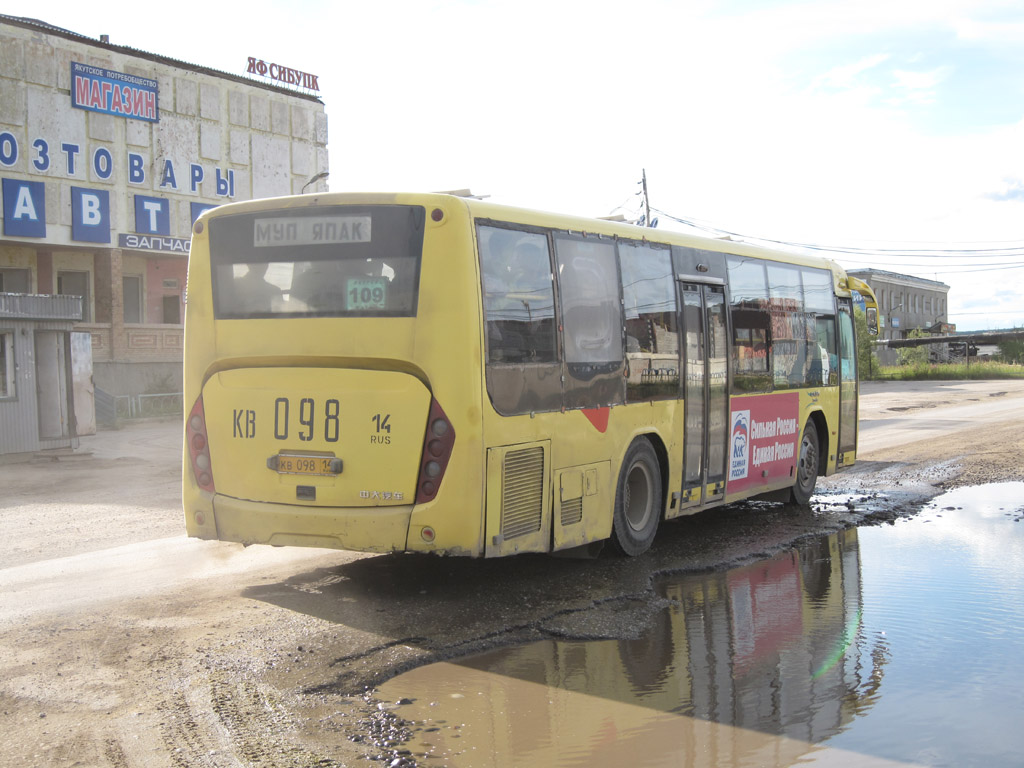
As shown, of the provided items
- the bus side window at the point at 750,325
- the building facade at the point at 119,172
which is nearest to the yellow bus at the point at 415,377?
the bus side window at the point at 750,325

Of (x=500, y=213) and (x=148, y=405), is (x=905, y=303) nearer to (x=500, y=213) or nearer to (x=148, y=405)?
(x=148, y=405)

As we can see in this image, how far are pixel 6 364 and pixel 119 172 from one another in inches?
700

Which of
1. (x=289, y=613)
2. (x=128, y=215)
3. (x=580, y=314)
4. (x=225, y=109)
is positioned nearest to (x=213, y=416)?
(x=289, y=613)

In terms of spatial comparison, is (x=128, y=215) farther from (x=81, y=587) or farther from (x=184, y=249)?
(x=81, y=587)

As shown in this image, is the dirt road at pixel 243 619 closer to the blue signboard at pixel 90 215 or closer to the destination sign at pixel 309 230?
the destination sign at pixel 309 230

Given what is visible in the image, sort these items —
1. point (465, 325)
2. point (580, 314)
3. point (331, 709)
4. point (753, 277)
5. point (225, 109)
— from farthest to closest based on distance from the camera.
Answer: point (225, 109)
point (753, 277)
point (580, 314)
point (465, 325)
point (331, 709)

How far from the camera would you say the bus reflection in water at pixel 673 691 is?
4871 millimetres

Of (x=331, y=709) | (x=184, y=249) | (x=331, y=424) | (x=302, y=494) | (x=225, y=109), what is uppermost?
(x=225, y=109)

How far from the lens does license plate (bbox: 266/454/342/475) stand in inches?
284

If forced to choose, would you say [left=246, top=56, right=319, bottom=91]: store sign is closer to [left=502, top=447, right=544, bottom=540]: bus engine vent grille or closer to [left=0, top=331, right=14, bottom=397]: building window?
[left=0, top=331, right=14, bottom=397]: building window

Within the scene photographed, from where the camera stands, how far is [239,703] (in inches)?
205

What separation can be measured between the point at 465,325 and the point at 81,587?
3.63 meters

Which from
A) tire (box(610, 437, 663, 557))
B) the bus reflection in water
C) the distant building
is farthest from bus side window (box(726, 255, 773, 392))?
the distant building

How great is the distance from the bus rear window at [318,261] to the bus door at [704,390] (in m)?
3.61
